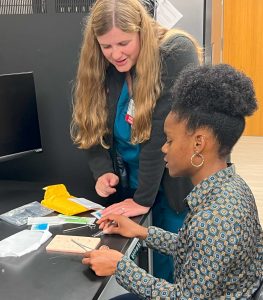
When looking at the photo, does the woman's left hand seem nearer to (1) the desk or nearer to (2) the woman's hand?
(1) the desk

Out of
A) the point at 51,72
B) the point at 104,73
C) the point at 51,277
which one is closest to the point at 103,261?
the point at 51,277

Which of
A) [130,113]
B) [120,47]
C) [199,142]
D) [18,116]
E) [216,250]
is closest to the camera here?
[216,250]

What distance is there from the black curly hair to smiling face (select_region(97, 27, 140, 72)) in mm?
383

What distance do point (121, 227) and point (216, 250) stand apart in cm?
45

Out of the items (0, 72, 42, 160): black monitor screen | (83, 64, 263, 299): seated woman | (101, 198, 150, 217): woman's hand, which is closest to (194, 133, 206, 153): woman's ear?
(83, 64, 263, 299): seated woman

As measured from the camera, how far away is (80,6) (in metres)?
1.68

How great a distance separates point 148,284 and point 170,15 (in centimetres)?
141

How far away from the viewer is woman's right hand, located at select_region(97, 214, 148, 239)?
1.31 meters

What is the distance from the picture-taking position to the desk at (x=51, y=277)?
1016 millimetres

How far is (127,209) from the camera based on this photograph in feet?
4.82

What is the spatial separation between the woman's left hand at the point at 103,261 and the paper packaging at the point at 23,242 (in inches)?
7.1

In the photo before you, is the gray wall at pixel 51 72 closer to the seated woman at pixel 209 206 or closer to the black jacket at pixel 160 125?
the black jacket at pixel 160 125

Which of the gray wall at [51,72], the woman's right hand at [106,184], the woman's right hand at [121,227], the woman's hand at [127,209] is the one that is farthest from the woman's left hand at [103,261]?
the gray wall at [51,72]

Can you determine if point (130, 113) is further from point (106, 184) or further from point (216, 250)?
point (216, 250)
